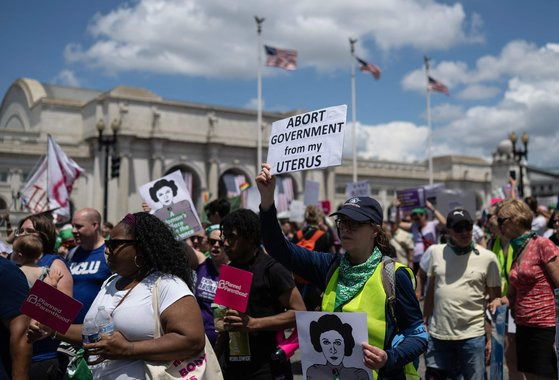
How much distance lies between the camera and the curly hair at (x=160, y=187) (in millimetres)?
8273

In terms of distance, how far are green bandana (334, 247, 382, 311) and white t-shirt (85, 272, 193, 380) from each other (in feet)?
2.63

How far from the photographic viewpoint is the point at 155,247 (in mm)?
3361

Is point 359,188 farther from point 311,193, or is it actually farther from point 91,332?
point 91,332

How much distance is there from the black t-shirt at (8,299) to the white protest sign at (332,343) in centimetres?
167

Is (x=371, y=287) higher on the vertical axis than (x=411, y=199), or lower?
lower

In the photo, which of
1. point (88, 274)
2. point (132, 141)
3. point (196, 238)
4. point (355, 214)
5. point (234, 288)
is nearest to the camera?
point (355, 214)

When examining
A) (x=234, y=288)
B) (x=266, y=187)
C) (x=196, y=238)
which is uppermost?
(x=266, y=187)

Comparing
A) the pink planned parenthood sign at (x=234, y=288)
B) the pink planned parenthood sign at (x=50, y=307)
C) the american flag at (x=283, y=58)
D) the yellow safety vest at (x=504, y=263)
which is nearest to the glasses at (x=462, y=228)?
the yellow safety vest at (x=504, y=263)

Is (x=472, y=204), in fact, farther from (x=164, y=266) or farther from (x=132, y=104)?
(x=132, y=104)

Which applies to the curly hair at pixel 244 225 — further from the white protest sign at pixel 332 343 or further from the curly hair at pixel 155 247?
the white protest sign at pixel 332 343

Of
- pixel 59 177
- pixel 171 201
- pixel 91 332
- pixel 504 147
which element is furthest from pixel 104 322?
pixel 504 147

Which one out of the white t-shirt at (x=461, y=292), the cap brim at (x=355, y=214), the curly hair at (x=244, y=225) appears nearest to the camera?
the cap brim at (x=355, y=214)

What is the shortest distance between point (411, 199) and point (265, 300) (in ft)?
42.4

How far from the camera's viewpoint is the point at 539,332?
516 centimetres
